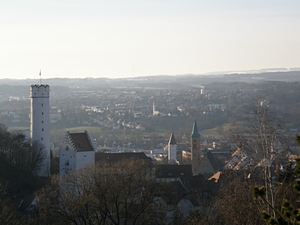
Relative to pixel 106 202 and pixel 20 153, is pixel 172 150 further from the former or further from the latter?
pixel 106 202

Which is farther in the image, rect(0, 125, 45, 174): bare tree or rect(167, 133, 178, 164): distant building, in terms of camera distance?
rect(167, 133, 178, 164): distant building

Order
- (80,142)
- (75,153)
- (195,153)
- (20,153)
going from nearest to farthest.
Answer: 1. (20,153)
2. (75,153)
3. (80,142)
4. (195,153)

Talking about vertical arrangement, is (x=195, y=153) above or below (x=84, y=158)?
below

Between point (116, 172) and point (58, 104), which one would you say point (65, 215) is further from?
point (58, 104)

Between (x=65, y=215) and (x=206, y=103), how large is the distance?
6164 inches

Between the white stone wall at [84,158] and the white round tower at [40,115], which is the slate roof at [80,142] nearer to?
the white stone wall at [84,158]

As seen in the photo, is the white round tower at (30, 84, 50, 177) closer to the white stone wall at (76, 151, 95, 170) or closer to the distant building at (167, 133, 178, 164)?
the white stone wall at (76, 151, 95, 170)

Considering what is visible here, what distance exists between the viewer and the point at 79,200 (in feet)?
102

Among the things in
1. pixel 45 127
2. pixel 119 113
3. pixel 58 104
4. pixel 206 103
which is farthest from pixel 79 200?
pixel 206 103

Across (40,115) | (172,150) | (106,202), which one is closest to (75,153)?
(40,115)

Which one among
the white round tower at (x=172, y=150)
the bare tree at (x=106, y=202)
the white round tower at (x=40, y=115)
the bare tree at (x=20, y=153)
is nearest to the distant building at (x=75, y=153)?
the bare tree at (x=20, y=153)

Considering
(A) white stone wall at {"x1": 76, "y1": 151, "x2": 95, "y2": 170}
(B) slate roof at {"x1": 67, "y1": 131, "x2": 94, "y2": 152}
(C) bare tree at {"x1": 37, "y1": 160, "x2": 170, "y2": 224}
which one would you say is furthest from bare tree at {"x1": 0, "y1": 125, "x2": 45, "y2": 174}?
(C) bare tree at {"x1": 37, "y1": 160, "x2": 170, "y2": 224}

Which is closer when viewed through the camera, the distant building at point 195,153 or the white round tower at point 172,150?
the distant building at point 195,153

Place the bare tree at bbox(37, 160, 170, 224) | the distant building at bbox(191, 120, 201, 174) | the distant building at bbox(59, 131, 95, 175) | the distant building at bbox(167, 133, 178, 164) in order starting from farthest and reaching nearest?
the distant building at bbox(167, 133, 178, 164) < the distant building at bbox(191, 120, 201, 174) < the distant building at bbox(59, 131, 95, 175) < the bare tree at bbox(37, 160, 170, 224)
